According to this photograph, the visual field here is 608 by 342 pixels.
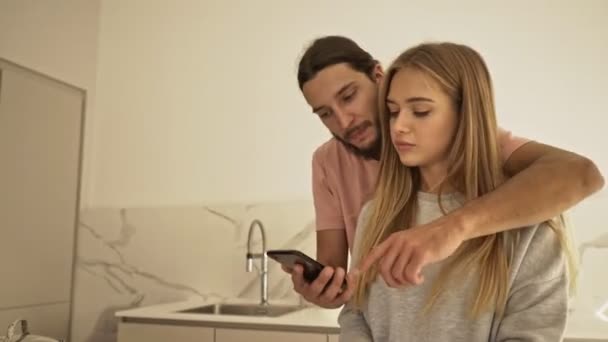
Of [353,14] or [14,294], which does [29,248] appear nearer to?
[14,294]

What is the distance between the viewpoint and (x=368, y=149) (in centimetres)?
123

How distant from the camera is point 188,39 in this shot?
102 inches

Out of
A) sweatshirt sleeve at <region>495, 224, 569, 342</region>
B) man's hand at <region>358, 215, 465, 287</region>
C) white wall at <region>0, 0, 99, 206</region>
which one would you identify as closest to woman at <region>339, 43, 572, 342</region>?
sweatshirt sleeve at <region>495, 224, 569, 342</region>

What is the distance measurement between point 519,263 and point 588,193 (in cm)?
14

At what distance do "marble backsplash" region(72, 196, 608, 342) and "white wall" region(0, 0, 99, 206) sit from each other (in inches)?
12.1

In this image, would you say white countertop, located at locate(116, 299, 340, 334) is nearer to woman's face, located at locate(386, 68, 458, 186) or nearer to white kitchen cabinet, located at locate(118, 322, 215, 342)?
white kitchen cabinet, located at locate(118, 322, 215, 342)

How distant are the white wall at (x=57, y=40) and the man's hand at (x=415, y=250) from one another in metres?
2.04

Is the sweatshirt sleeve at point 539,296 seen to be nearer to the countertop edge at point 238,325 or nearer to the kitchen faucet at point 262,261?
the countertop edge at point 238,325

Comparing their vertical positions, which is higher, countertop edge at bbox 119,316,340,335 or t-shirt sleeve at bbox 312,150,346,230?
t-shirt sleeve at bbox 312,150,346,230

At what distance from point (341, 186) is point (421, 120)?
423mm

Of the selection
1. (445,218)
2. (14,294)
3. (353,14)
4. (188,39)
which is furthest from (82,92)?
(445,218)

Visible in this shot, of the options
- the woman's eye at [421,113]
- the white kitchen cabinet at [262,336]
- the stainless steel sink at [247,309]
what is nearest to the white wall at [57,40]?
→ the stainless steel sink at [247,309]

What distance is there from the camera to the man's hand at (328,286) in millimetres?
941

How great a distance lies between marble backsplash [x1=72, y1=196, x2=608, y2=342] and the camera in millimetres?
2262
